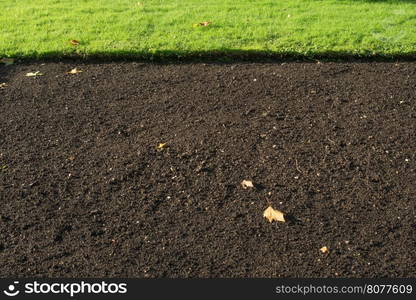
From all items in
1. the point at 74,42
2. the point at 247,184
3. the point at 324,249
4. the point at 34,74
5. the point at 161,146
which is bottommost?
the point at 324,249

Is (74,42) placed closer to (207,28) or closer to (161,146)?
(207,28)

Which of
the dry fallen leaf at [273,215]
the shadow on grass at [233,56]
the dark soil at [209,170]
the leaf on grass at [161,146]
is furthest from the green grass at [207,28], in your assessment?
the dry fallen leaf at [273,215]

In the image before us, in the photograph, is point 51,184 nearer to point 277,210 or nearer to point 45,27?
point 277,210

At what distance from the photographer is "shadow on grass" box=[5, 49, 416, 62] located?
22.5 feet

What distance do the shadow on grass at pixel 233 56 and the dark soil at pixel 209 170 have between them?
0.68 ft

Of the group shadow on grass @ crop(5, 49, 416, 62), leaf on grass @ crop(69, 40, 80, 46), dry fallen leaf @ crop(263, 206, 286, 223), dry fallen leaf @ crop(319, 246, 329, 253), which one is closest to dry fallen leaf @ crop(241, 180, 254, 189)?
dry fallen leaf @ crop(263, 206, 286, 223)

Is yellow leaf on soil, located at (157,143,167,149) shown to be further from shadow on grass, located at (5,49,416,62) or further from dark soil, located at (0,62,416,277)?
shadow on grass, located at (5,49,416,62)

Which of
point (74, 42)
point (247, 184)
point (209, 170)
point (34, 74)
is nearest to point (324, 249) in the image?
point (247, 184)

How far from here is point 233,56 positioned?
6910mm

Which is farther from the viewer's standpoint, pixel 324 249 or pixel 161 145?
pixel 161 145

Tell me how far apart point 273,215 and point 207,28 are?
3.96 metres

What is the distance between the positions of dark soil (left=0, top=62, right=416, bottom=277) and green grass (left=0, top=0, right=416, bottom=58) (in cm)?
39

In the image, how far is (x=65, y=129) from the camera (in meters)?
5.43

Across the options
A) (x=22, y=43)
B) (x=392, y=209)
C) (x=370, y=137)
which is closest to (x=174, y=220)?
(x=392, y=209)
